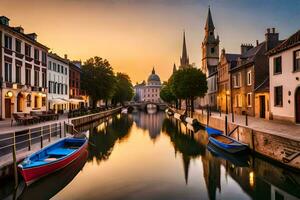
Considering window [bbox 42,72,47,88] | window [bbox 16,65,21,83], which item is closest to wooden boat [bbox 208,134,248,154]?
window [bbox 16,65,21,83]

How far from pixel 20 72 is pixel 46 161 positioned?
23534 mm

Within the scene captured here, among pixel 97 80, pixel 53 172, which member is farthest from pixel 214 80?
pixel 53 172

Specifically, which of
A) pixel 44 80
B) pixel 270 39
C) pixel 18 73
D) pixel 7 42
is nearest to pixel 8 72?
pixel 18 73

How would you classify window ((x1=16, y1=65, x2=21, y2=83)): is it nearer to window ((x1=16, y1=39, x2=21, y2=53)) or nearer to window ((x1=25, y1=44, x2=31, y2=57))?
window ((x1=16, y1=39, x2=21, y2=53))

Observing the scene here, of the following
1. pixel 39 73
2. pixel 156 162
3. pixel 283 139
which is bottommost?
pixel 156 162

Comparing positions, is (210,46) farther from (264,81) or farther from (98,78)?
(264,81)

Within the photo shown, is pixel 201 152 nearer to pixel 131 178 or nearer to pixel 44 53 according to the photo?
pixel 131 178

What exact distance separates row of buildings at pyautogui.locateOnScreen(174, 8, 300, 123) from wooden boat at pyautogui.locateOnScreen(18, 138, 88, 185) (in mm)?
17084

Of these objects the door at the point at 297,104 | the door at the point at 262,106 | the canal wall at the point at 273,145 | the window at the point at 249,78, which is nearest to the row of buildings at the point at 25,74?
the canal wall at the point at 273,145

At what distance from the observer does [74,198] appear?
1168cm

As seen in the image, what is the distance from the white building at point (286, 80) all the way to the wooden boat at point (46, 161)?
1885 cm

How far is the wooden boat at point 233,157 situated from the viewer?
17.3 metres

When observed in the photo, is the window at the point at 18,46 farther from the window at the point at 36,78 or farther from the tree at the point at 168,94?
the tree at the point at 168,94

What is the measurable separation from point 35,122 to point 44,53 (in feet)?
61.1
